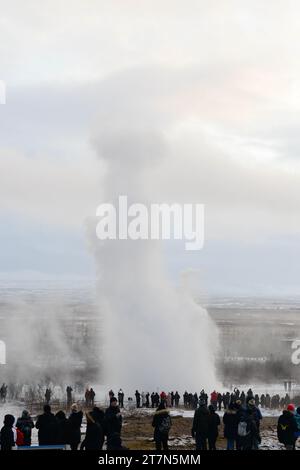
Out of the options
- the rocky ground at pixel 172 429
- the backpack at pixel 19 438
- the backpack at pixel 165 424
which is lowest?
the rocky ground at pixel 172 429

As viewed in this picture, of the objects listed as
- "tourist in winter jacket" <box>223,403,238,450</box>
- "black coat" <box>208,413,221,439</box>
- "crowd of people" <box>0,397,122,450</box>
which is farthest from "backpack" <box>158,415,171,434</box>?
"tourist in winter jacket" <box>223,403,238,450</box>

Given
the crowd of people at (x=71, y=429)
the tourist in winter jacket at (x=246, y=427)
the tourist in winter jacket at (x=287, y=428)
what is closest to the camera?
the crowd of people at (x=71, y=429)

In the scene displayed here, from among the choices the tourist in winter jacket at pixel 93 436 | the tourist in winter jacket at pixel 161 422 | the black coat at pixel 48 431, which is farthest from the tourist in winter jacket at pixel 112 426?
the black coat at pixel 48 431

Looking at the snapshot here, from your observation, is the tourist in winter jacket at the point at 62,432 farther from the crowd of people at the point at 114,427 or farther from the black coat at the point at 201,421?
the black coat at the point at 201,421

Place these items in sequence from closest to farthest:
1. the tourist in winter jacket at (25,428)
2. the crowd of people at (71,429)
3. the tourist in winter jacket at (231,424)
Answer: the crowd of people at (71,429) < the tourist in winter jacket at (25,428) < the tourist in winter jacket at (231,424)

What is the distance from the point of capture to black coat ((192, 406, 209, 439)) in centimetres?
1680

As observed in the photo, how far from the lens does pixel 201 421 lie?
16.8 metres

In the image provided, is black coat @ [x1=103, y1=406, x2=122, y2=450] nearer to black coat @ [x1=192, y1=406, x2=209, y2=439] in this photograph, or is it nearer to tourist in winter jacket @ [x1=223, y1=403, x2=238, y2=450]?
black coat @ [x1=192, y1=406, x2=209, y2=439]

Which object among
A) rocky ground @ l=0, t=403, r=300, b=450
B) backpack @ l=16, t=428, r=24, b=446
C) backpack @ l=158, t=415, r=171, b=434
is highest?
backpack @ l=158, t=415, r=171, b=434

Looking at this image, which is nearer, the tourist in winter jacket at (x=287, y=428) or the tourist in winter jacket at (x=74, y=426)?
the tourist in winter jacket at (x=74, y=426)

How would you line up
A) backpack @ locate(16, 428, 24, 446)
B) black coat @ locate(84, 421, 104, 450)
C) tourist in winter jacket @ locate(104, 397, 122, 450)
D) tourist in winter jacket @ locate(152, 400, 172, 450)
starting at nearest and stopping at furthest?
1. black coat @ locate(84, 421, 104, 450)
2. tourist in winter jacket @ locate(104, 397, 122, 450)
3. backpack @ locate(16, 428, 24, 446)
4. tourist in winter jacket @ locate(152, 400, 172, 450)

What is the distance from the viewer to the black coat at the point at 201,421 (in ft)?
55.1

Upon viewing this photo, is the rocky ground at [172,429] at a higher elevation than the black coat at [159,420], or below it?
below
